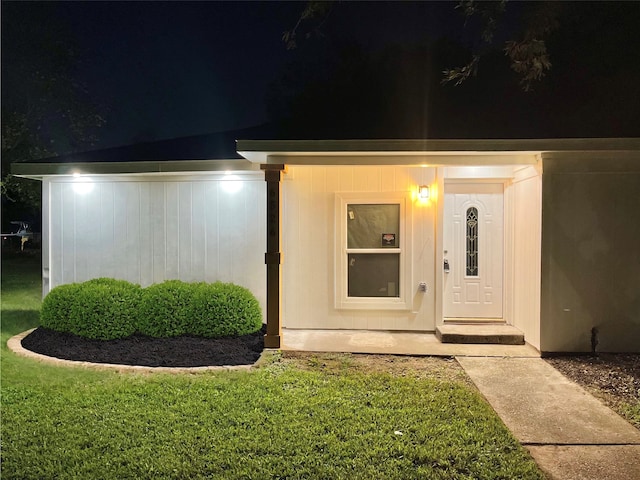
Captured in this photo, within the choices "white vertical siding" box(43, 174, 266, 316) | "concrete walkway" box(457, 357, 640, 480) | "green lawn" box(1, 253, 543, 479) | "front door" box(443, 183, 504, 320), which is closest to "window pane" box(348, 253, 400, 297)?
"front door" box(443, 183, 504, 320)

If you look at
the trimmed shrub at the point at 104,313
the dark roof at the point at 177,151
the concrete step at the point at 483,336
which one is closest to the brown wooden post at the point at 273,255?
the dark roof at the point at 177,151

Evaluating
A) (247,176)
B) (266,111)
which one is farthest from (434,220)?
(266,111)

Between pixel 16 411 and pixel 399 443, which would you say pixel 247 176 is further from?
pixel 399 443

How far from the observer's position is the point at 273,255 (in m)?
6.37

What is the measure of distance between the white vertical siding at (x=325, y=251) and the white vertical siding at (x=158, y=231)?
0.48 metres

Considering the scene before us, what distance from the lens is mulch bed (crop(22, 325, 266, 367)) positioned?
5918 mm

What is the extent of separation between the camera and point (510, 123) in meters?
7.18

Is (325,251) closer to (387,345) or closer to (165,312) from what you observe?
(387,345)

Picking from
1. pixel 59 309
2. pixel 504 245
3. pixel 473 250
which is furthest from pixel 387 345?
pixel 59 309

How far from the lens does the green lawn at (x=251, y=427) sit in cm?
335

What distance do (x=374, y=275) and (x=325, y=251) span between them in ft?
2.77

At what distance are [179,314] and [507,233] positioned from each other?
16.6 feet

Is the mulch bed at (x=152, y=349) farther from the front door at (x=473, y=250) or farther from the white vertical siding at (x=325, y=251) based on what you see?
the front door at (x=473, y=250)

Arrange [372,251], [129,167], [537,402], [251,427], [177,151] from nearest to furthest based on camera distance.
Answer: [251,427] → [537,402] → [129,167] → [372,251] → [177,151]
